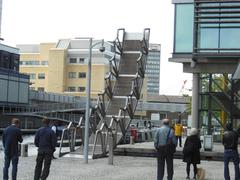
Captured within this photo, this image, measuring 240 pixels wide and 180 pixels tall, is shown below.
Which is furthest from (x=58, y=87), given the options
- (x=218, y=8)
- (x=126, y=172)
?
(x=126, y=172)

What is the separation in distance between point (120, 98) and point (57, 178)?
16.0 m

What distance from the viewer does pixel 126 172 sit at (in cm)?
1866

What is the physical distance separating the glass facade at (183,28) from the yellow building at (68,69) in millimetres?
84897

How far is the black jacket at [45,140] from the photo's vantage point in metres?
13.9

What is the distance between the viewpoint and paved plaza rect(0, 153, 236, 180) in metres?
16.9

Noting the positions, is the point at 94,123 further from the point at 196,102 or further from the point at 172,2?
the point at 172,2

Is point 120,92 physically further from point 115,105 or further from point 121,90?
point 115,105

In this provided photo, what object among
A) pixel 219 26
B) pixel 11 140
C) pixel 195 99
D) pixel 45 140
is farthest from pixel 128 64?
pixel 45 140

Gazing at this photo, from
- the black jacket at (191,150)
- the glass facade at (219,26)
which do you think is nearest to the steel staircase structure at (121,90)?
the glass facade at (219,26)

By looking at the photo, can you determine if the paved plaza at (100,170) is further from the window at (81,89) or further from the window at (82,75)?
the window at (82,75)

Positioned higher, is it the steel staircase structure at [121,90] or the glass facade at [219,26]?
the glass facade at [219,26]

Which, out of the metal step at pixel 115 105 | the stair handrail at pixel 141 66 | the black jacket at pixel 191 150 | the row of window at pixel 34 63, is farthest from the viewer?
the row of window at pixel 34 63

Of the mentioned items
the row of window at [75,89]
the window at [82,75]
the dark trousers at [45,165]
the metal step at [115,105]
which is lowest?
the dark trousers at [45,165]

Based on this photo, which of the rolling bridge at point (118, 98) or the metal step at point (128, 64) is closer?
the rolling bridge at point (118, 98)
